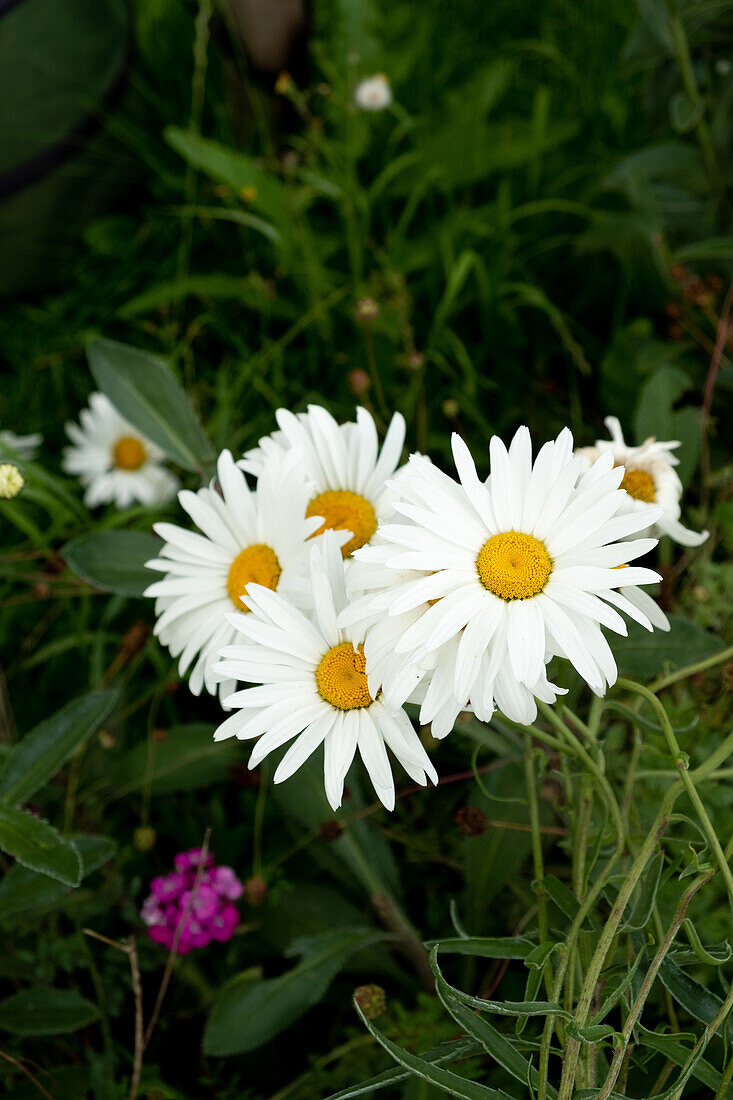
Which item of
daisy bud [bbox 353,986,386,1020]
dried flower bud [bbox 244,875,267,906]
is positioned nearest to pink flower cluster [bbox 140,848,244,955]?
dried flower bud [bbox 244,875,267,906]

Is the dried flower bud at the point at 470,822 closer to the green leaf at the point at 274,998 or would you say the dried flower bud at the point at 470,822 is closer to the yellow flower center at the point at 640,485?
the green leaf at the point at 274,998

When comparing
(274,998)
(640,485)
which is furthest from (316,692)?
(274,998)

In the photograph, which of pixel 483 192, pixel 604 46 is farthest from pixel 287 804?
pixel 604 46

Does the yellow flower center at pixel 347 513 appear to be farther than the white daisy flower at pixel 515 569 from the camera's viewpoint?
Yes

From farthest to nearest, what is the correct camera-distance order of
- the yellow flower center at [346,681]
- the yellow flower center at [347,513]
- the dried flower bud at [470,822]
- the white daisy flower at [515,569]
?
the dried flower bud at [470,822] → the yellow flower center at [347,513] → the yellow flower center at [346,681] → the white daisy flower at [515,569]

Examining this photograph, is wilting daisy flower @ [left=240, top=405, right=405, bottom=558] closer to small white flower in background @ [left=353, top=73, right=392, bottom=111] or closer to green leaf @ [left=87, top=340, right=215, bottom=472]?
green leaf @ [left=87, top=340, right=215, bottom=472]

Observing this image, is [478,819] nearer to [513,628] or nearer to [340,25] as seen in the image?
[513,628]

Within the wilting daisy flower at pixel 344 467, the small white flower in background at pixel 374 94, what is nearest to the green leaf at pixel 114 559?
the wilting daisy flower at pixel 344 467
